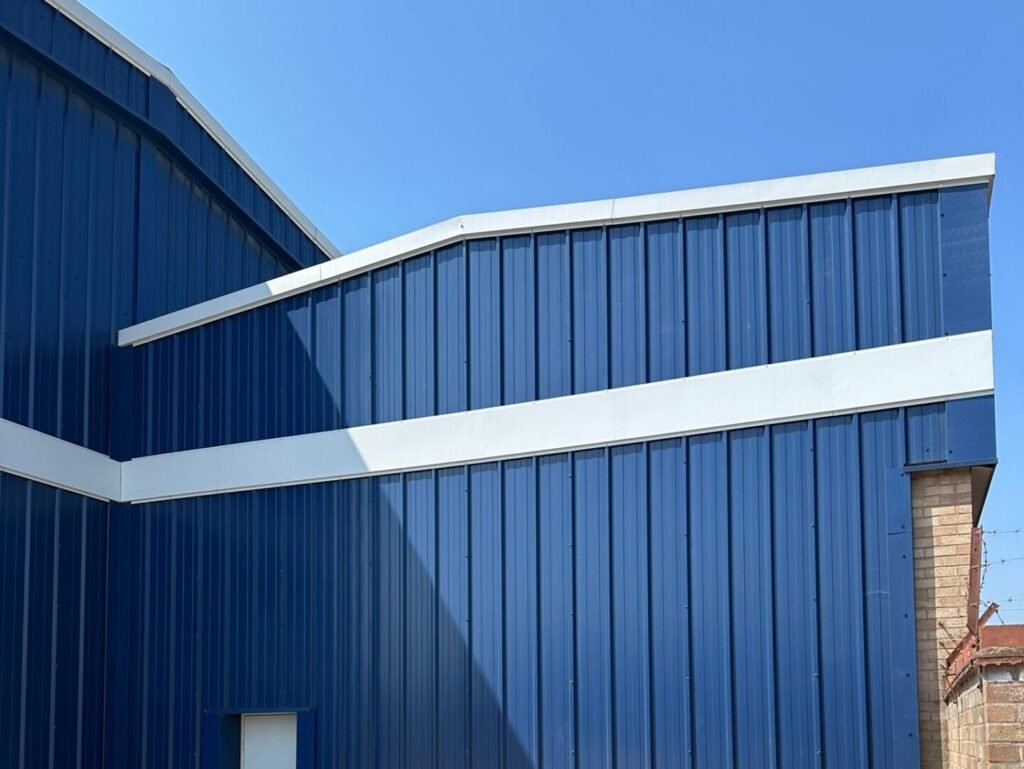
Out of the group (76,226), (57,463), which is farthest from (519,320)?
(76,226)

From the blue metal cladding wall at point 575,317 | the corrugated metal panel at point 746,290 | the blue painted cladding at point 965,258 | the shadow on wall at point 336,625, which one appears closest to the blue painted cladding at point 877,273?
the blue metal cladding wall at point 575,317

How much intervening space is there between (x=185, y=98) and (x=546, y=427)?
7.78m

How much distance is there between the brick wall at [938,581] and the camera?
9820 millimetres

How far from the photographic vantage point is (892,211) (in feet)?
34.9

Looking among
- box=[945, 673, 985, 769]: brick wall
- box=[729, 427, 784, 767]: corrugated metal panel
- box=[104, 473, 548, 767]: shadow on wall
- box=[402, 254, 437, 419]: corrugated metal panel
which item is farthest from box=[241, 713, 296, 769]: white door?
box=[945, 673, 985, 769]: brick wall

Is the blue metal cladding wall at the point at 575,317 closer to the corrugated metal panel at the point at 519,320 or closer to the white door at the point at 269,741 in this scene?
the corrugated metal panel at the point at 519,320

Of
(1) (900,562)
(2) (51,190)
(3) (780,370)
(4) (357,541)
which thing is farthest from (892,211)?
(2) (51,190)

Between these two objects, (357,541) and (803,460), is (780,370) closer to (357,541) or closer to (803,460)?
(803,460)

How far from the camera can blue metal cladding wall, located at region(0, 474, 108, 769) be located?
41.6 ft

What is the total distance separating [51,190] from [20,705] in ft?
18.5

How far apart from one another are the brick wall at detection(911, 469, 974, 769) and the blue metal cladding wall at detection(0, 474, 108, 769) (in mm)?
8755

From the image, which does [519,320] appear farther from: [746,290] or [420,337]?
[746,290]

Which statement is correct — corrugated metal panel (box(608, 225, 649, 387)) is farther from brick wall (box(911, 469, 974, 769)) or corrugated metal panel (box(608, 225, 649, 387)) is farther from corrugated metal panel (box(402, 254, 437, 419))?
brick wall (box(911, 469, 974, 769))

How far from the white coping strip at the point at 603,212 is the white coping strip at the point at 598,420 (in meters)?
1.42
